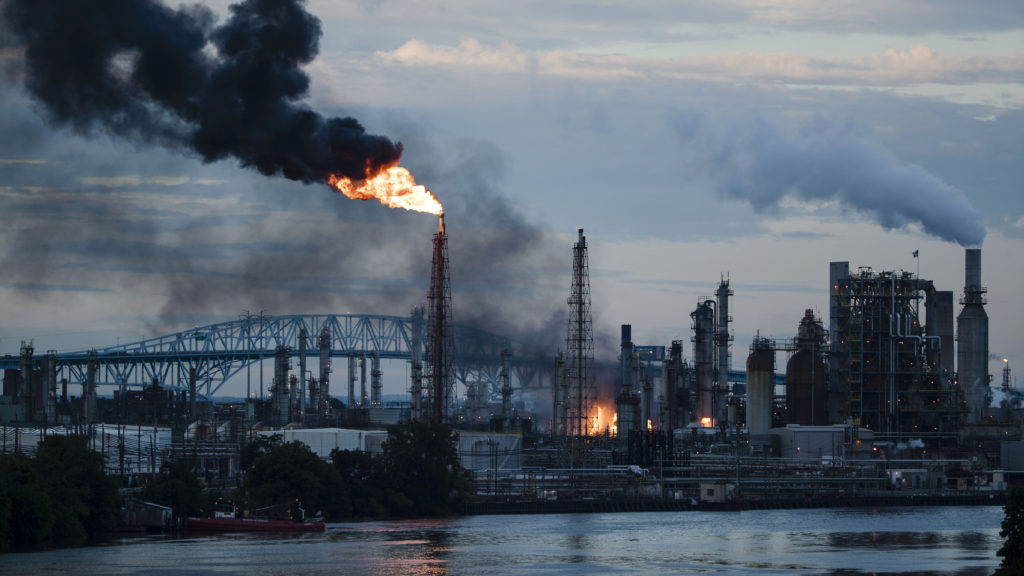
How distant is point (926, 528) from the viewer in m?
79.5

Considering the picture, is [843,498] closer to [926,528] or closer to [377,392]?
[926,528]

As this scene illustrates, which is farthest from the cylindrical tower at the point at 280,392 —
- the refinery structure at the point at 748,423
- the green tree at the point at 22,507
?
the green tree at the point at 22,507

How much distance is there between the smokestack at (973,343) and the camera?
112 metres

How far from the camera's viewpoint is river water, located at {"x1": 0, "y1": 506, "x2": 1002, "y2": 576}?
5719cm

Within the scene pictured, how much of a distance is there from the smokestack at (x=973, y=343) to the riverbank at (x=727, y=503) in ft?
41.9

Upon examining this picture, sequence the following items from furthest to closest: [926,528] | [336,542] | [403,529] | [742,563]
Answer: [926,528] < [403,529] < [336,542] < [742,563]

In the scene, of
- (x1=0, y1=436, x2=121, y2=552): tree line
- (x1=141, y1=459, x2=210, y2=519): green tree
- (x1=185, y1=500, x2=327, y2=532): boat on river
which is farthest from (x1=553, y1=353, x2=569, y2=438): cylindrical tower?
(x1=0, y1=436, x2=121, y2=552): tree line

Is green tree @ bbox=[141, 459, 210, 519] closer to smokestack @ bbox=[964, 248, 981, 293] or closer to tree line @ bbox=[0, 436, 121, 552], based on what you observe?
tree line @ bbox=[0, 436, 121, 552]

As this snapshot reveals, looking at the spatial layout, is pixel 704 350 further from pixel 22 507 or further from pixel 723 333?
pixel 22 507

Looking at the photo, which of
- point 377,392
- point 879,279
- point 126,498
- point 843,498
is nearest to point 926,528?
point 843,498

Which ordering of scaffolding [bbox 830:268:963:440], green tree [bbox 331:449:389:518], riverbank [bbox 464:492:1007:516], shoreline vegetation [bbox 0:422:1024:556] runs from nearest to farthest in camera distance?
shoreline vegetation [bbox 0:422:1024:556], green tree [bbox 331:449:389:518], riverbank [bbox 464:492:1007:516], scaffolding [bbox 830:268:963:440]

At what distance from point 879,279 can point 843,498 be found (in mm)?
19203

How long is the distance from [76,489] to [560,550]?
21.7m

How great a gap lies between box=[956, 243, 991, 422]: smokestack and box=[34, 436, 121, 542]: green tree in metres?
67.1
